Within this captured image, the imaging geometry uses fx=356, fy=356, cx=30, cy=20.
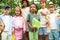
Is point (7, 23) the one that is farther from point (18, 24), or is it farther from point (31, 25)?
point (31, 25)

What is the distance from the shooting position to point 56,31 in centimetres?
995

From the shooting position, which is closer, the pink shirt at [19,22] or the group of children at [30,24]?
the group of children at [30,24]

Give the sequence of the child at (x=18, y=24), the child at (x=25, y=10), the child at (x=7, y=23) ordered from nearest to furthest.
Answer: the child at (x=7, y=23), the child at (x=18, y=24), the child at (x=25, y=10)

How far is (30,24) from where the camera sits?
391 inches

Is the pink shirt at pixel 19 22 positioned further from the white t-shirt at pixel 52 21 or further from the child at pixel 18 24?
the white t-shirt at pixel 52 21

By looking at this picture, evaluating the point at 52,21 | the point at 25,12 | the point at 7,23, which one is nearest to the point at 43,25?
the point at 52,21

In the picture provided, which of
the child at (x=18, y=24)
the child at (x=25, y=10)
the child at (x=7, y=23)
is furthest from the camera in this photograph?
the child at (x=25, y=10)

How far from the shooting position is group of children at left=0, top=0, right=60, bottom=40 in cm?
990

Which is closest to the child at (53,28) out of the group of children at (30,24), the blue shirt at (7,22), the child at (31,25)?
the group of children at (30,24)

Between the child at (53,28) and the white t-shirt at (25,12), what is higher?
the white t-shirt at (25,12)

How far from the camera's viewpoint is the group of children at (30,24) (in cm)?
990

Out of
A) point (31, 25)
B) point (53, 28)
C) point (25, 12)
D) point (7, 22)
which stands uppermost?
point (25, 12)

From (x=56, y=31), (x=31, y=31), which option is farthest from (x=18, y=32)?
(x=56, y=31)

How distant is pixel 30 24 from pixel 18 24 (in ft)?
1.13
